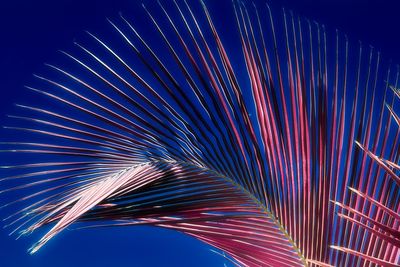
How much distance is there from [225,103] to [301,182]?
0.38 metres

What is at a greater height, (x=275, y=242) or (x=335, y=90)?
(x=335, y=90)

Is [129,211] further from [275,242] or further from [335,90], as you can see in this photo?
[335,90]

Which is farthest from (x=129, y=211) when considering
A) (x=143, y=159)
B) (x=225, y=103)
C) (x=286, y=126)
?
(x=286, y=126)

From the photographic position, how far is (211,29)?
1.48 m

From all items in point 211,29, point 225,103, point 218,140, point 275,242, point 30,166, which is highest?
point 211,29

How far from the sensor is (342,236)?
1432 mm

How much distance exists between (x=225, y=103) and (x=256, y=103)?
0.11 m

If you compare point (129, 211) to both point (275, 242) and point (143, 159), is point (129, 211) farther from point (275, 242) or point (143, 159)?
point (275, 242)

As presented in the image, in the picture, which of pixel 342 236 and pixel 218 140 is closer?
pixel 342 236

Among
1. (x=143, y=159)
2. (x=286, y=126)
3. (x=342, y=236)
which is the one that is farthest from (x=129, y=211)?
(x=342, y=236)

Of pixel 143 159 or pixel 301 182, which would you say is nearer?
pixel 301 182

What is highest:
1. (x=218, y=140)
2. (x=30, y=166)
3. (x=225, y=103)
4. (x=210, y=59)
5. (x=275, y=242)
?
(x=210, y=59)

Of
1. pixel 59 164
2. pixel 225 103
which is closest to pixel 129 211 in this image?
pixel 59 164

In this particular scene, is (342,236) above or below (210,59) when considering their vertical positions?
below
